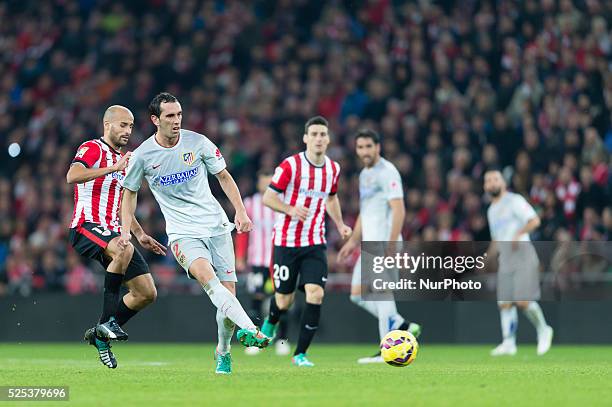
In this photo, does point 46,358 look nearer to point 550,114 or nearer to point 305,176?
point 305,176

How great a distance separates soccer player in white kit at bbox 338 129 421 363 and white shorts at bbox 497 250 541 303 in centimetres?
244

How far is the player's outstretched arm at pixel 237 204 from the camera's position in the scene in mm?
8859

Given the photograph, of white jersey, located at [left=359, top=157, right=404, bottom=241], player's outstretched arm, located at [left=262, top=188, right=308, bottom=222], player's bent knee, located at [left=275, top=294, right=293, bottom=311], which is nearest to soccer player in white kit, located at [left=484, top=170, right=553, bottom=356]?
white jersey, located at [left=359, top=157, right=404, bottom=241]

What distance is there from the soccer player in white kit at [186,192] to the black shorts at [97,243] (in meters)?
0.43

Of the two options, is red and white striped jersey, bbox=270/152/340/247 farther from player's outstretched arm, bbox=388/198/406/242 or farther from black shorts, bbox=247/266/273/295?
black shorts, bbox=247/266/273/295

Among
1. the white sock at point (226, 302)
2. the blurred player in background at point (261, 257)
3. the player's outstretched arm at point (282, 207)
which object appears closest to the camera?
the white sock at point (226, 302)

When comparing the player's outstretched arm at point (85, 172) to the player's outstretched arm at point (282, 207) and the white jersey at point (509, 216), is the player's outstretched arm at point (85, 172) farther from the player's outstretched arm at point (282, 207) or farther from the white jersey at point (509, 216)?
the white jersey at point (509, 216)

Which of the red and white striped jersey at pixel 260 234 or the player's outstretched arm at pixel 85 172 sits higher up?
the player's outstretched arm at pixel 85 172

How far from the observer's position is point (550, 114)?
57.0 ft

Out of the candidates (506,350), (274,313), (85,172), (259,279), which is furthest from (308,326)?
(259,279)

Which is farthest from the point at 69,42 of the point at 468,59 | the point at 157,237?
the point at 468,59

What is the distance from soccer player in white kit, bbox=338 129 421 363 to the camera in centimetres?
1223

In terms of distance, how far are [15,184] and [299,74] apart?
512 centimetres

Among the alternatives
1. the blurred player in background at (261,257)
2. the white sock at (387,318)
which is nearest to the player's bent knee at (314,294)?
the white sock at (387,318)
